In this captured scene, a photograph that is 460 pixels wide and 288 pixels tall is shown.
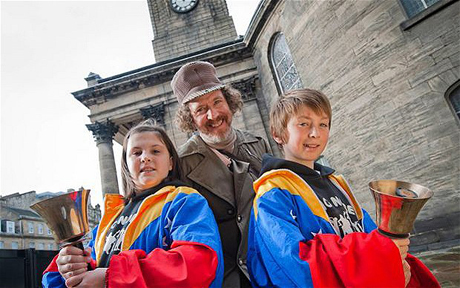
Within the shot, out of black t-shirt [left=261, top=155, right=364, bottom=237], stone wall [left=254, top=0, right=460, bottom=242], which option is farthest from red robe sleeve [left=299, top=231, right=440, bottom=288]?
stone wall [left=254, top=0, right=460, bottom=242]

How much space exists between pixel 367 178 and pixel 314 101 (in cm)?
714

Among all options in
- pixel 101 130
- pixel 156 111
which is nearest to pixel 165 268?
pixel 156 111

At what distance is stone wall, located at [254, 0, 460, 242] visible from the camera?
20.9 ft

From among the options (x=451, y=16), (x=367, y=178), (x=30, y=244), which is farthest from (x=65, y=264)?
(x=30, y=244)

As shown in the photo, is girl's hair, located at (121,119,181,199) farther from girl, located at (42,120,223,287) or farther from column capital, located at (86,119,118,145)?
column capital, located at (86,119,118,145)

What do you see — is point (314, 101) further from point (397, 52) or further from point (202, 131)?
point (397, 52)

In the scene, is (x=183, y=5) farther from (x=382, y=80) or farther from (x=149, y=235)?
(x=149, y=235)

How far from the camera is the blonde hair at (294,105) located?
5.02ft

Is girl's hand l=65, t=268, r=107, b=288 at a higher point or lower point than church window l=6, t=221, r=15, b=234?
lower

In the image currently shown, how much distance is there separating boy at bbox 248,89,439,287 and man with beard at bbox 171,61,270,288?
260 millimetres

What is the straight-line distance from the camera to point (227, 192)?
1.85 metres

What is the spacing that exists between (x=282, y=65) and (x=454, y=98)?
6546mm

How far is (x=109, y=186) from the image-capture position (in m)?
13.1

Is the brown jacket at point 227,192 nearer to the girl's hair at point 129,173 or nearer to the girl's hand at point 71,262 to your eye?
the girl's hair at point 129,173
